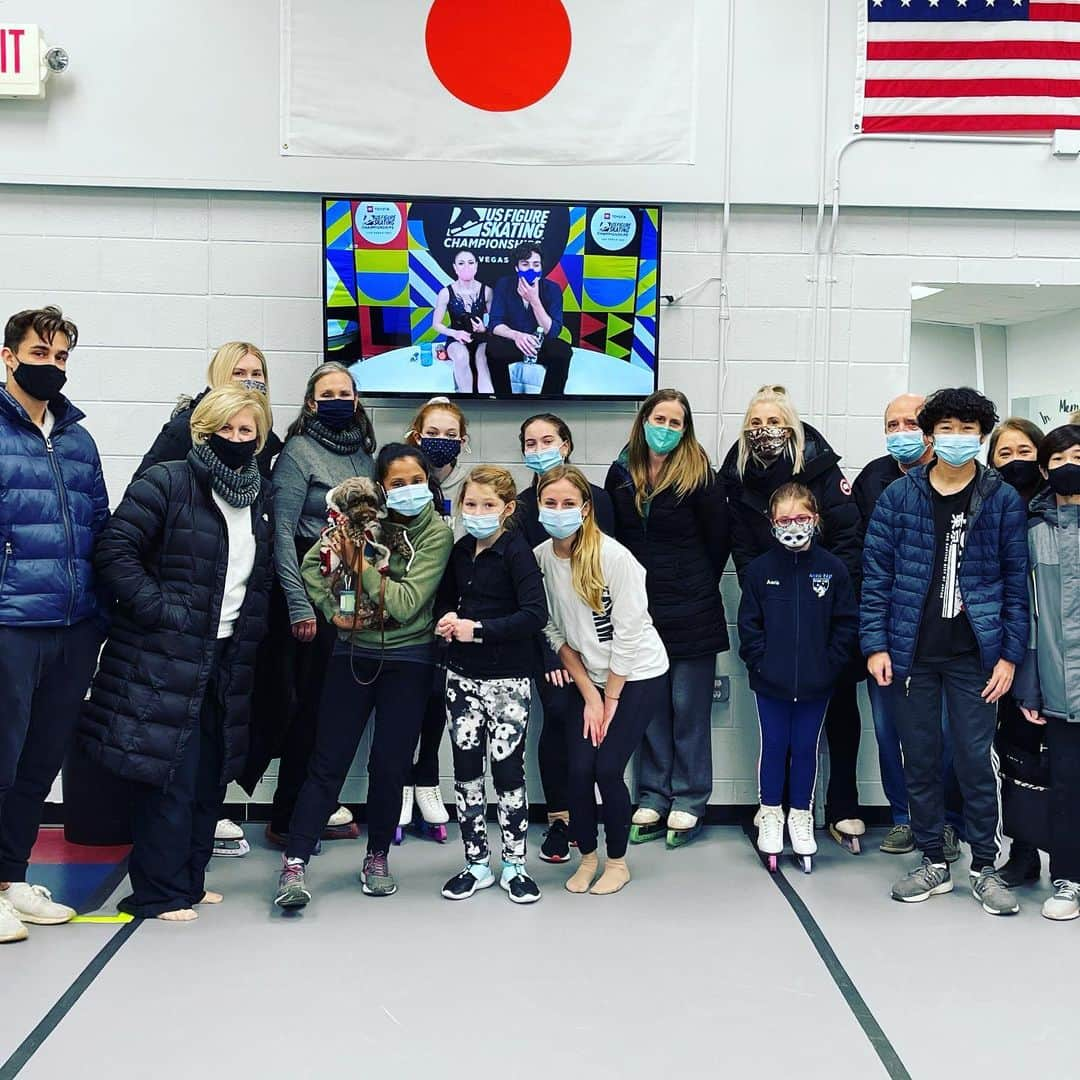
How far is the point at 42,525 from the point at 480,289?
5.52 feet

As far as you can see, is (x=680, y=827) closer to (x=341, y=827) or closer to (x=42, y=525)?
(x=341, y=827)

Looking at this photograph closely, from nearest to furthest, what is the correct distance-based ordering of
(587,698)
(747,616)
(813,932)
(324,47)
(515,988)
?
1. (515,988)
2. (813,932)
3. (587,698)
4. (747,616)
5. (324,47)

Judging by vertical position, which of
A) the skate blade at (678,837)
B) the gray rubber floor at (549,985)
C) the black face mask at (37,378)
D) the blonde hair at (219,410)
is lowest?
the gray rubber floor at (549,985)

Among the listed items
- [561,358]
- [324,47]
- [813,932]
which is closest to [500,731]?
[813,932]

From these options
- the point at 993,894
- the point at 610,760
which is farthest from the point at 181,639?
the point at 993,894

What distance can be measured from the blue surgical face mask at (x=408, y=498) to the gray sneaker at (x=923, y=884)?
5.96ft

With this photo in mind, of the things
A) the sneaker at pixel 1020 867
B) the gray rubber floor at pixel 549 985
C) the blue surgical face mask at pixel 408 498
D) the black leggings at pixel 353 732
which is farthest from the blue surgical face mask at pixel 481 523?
the sneaker at pixel 1020 867

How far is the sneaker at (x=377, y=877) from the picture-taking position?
3.48m

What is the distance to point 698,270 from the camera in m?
4.25

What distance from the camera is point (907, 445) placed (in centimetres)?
385

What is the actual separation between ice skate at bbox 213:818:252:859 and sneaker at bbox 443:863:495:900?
76 centimetres

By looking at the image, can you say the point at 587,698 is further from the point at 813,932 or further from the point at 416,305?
the point at 416,305

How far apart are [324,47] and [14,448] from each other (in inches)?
74.2

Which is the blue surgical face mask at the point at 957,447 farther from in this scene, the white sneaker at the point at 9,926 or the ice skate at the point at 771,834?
the white sneaker at the point at 9,926
